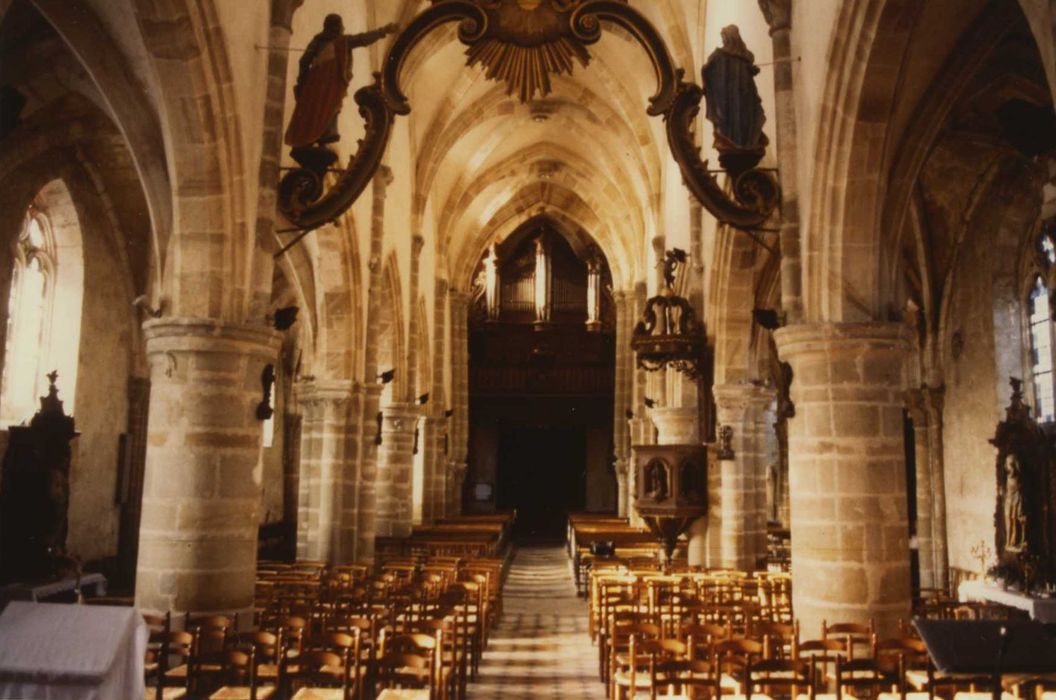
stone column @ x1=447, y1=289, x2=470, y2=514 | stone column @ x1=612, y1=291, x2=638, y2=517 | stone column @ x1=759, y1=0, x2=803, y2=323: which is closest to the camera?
stone column @ x1=759, y1=0, x2=803, y2=323

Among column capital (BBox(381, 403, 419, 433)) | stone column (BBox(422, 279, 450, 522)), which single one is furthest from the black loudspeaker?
stone column (BBox(422, 279, 450, 522))

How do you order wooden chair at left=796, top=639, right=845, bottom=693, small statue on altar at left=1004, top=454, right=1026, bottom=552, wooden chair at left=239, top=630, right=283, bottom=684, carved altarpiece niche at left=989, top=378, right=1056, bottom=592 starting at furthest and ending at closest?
small statue on altar at left=1004, top=454, right=1026, bottom=552 < carved altarpiece niche at left=989, top=378, right=1056, bottom=592 < wooden chair at left=239, top=630, right=283, bottom=684 < wooden chair at left=796, top=639, right=845, bottom=693

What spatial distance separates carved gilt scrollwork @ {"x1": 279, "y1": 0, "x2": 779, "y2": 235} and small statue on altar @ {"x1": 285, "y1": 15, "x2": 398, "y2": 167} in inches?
9.7

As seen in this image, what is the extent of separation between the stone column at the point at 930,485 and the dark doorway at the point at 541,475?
1985 cm

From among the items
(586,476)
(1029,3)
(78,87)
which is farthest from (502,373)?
(1029,3)

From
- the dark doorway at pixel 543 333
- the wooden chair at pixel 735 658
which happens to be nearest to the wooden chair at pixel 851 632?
the wooden chair at pixel 735 658

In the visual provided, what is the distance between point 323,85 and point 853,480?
21.1 ft

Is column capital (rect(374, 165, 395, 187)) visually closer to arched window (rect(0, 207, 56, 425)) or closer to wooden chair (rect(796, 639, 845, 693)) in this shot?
arched window (rect(0, 207, 56, 425))

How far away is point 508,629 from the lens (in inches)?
559

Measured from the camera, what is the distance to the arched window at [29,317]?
15.2m

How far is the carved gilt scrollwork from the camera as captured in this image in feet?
32.4

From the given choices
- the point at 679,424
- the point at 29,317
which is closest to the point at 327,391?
the point at 29,317

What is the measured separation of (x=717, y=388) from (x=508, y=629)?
501 cm

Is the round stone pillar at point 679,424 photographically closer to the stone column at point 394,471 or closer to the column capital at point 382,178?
the stone column at point 394,471
